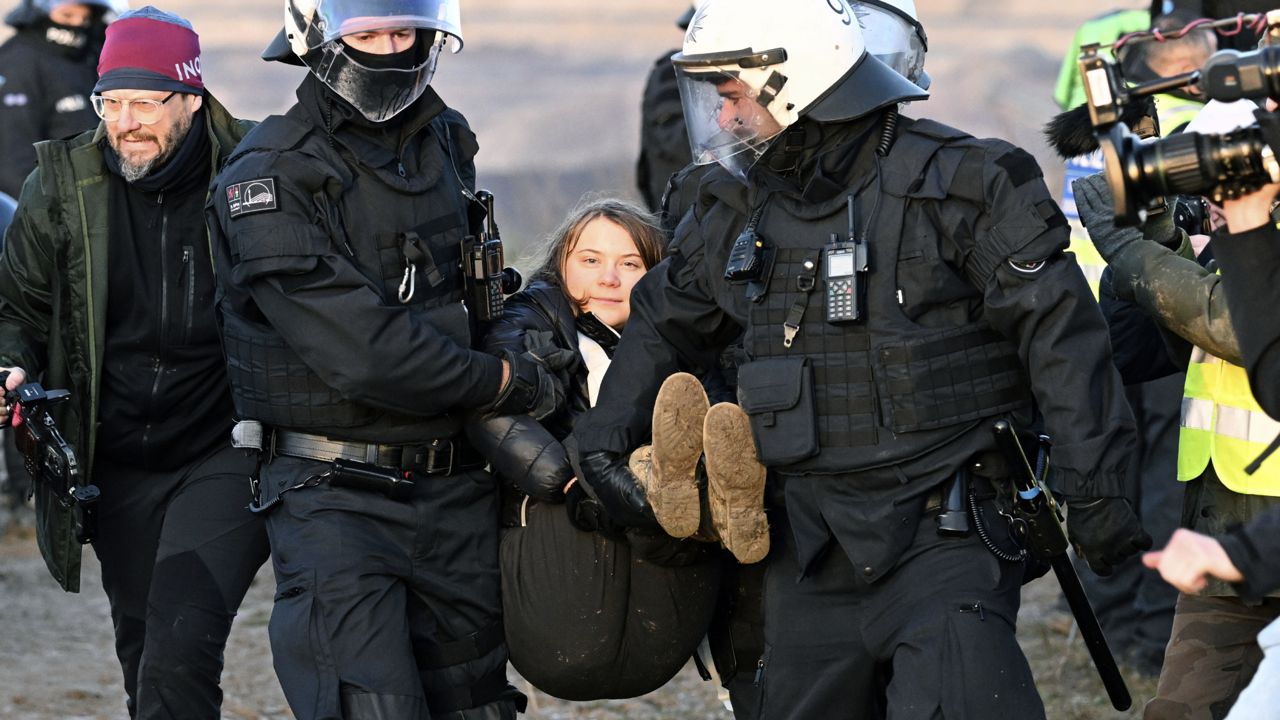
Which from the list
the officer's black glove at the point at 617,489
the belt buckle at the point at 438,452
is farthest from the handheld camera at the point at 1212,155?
the belt buckle at the point at 438,452

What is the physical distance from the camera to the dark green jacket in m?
5.25

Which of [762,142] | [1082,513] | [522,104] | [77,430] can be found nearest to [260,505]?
[77,430]

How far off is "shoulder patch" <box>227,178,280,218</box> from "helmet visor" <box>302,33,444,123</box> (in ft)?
1.07

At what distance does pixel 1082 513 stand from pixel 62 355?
3.00 m

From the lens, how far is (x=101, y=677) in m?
7.60

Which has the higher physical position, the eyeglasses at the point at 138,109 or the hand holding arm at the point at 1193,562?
the eyeglasses at the point at 138,109

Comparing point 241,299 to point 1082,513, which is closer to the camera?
point 1082,513

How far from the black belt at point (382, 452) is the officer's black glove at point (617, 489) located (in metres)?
0.45

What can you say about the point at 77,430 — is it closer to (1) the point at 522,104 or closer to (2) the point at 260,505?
(2) the point at 260,505

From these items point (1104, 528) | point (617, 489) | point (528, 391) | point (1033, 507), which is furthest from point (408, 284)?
point (1104, 528)

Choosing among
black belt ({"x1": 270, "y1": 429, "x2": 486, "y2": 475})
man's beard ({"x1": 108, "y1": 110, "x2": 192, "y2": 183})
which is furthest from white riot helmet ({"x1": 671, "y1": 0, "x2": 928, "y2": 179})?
man's beard ({"x1": 108, "y1": 110, "x2": 192, "y2": 183})

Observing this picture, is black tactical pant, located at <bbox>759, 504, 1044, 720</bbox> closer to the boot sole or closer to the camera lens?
the boot sole

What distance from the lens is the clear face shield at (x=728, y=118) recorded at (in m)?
4.38

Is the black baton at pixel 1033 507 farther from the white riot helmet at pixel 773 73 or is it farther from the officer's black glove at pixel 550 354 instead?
the officer's black glove at pixel 550 354
